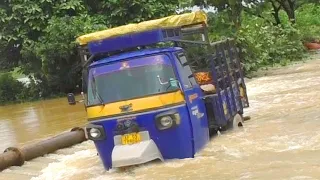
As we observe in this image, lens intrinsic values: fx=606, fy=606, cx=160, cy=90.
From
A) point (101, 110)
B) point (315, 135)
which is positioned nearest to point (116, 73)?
point (101, 110)

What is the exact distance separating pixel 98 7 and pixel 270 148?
19884 millimetres

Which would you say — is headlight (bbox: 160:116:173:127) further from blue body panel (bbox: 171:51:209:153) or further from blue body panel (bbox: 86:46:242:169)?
blue body panel (bbox: 171:51:209:153)

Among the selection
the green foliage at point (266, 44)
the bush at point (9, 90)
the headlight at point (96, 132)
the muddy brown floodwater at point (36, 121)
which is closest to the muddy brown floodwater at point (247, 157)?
the muddy brown floodwater at point (36, 121)

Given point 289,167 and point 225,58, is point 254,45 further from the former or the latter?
point 289,167

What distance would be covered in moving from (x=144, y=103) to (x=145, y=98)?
3.6 inches

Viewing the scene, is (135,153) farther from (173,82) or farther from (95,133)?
(173,82)

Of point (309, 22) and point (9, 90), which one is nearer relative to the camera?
point (9, 90)

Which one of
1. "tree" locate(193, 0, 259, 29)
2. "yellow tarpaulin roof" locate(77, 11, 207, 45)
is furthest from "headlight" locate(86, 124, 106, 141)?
"tree" locate(193, 0, 259, 29)

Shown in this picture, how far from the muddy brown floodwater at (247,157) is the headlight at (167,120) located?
1.91 feet

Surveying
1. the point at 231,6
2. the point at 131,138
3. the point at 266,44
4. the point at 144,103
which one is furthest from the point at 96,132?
the point at 266,44

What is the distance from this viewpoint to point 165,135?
863 centimetres

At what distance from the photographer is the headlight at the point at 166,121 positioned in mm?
8534

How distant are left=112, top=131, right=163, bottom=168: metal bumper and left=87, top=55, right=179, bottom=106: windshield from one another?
0.74 metres

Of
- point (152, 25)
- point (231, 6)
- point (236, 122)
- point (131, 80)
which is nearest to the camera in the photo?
point (131, 80)
